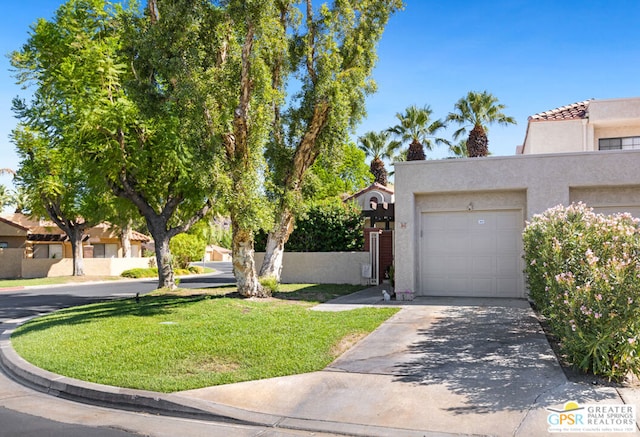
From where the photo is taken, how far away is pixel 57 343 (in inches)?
395

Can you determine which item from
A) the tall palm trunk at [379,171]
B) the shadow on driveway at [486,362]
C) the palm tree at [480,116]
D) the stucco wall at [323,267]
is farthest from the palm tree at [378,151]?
the shadow on driveway at [486,362]

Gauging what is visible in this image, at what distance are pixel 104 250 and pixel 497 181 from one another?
1656 inches

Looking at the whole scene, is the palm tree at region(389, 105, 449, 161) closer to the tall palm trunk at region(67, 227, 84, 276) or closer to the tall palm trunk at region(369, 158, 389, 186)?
the tall palm trunk at region(369, 158, 389, 186)

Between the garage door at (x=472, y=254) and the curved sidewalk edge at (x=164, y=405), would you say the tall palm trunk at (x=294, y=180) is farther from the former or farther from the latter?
the curved sidewalk edge at (x=164, y=405)

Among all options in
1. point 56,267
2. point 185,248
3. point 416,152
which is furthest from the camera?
point 185,248

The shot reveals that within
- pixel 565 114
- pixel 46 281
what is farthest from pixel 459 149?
pixel 46 281

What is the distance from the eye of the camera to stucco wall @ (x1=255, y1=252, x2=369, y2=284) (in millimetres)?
22234

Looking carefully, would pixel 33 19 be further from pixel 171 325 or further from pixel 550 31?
pixel 550 31

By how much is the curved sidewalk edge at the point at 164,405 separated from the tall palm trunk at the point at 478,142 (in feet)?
90.8

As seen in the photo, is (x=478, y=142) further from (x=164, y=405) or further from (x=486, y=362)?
(x=164, y=405)

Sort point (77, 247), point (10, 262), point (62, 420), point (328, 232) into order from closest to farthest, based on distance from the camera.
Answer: point (62, 420) < point (328, 232) < point (77, 247) < point (10, 262)

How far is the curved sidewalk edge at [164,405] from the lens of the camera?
19.3ft

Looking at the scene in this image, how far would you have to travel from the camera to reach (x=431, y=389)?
6844 mm

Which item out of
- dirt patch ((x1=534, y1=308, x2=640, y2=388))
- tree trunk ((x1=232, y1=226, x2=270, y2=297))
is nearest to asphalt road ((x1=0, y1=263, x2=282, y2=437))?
dirt patch ((x1=534, y1=308, x2=640, y2=388))
